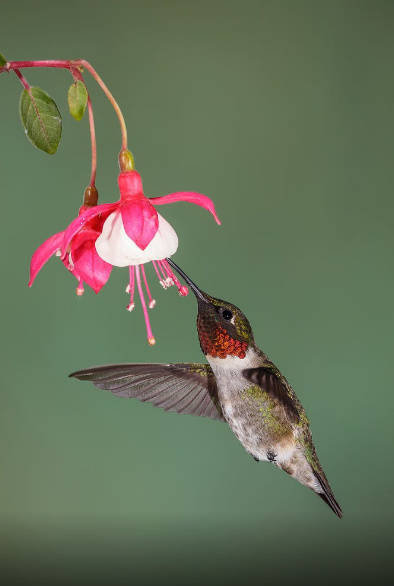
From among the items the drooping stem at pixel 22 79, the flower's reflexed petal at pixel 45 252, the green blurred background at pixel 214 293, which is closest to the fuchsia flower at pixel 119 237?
the flower's reflexed petal at pixel 45 252

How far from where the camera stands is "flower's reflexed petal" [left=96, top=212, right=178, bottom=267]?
0.52m

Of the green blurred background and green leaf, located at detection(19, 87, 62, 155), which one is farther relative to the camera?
the green blurred background

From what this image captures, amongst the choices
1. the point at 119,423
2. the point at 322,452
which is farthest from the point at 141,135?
the point at 322,452

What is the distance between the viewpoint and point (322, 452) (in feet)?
6.38

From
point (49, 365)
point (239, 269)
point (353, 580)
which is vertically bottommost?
point (353, 580)

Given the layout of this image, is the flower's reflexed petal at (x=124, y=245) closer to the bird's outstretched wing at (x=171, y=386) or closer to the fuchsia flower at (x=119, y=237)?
the fuchsia flower at (x=119, y=237)

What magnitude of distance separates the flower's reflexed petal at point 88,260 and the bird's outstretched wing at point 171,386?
124 millimetres

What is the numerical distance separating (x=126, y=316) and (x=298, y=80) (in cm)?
90

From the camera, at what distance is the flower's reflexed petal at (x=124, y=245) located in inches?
20.5

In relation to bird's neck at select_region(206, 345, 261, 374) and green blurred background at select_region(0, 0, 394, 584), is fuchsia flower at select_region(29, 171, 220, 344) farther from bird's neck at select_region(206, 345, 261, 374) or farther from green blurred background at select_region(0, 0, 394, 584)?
green blurred background at select_region(0, 0, 394, 584)

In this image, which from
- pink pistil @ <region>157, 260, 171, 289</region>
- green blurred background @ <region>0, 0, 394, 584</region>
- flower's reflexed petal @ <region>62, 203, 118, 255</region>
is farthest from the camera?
green blurred background @ <region>0, 0, 394, 584</region>

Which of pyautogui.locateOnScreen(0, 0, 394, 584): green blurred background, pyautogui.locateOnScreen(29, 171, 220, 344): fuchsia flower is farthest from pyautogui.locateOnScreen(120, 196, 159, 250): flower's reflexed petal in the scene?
pyautogui.locateOnScreen(0, 0, 394, 584): green blurred background

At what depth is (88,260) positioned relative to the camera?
0.56m

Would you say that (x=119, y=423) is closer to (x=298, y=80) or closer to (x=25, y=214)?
(x=25, y=214)
